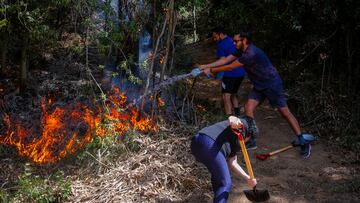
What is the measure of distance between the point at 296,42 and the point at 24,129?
20.4ft

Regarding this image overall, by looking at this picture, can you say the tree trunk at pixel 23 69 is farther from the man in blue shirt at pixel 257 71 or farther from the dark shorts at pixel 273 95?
the dark shorts at pixel 273 95

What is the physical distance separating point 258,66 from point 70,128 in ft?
10.7

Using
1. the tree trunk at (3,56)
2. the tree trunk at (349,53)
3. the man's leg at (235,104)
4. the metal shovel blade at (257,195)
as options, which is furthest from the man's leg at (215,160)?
the tree trunk at (3,56)

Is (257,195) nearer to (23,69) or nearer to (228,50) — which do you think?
(228,50)

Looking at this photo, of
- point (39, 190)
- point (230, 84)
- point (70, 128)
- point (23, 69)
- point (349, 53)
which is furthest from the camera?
point (23, 69)

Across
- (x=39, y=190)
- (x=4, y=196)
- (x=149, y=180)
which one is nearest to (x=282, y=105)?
(x=149, y=180)

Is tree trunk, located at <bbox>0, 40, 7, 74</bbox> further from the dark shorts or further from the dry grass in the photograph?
the dark shorts

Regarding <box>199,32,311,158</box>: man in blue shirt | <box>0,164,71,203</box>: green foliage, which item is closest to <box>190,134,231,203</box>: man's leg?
<box>199,32,311,158</box>: man in blue shirt

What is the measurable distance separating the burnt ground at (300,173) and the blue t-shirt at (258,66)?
50.1 inches

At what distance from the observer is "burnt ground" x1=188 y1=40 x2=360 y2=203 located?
653 cm

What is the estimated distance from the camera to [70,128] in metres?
8.08

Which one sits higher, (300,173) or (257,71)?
(257,71)

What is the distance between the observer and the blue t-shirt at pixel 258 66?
275 inches

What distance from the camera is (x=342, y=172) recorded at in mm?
7352
